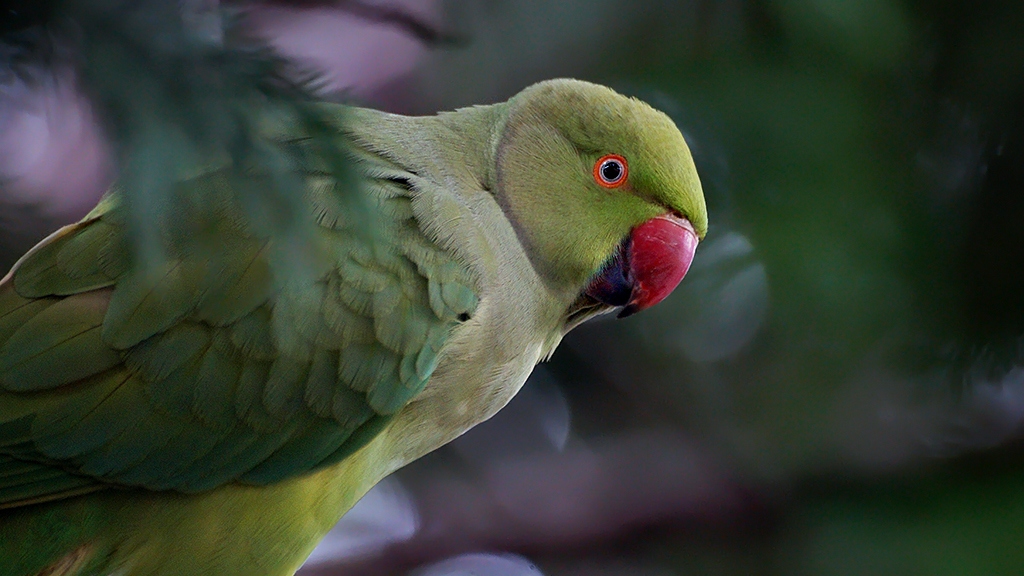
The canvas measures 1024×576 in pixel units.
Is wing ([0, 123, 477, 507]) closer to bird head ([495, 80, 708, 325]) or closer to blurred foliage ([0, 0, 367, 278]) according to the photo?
bird head ([495, 80, 708, 325])

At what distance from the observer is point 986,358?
224 cm

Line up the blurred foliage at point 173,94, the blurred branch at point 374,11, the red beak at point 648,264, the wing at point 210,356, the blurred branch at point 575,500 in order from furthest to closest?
the blurred branch at point 575,500 → the blurred branch at point 374,11 → the red beak at point 648,264 → the wing at point 210,356 → the blurred foliage at point 173,94

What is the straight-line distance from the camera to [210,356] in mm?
1236

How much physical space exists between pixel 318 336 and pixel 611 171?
0.56 m

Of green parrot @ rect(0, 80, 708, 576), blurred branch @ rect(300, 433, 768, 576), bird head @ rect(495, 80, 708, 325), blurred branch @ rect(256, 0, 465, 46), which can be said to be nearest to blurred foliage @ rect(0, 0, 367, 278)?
green parrot @ rect(0, 80, 708, 576)

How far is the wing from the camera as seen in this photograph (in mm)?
1184

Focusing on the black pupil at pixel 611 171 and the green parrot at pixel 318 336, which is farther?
the black pupil at pixel 611 171

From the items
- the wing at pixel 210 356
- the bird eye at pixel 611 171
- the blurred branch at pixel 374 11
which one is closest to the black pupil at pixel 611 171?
the bird eye at pixel 611 171

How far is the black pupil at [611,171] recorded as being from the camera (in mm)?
1480

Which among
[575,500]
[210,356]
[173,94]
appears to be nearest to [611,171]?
[210,356]

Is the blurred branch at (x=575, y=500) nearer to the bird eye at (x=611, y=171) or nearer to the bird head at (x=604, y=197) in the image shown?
the bird head at (x=604, y=197)

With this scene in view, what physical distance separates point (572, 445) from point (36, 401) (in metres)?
1.81

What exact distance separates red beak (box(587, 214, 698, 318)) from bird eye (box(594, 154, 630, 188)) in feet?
0.28

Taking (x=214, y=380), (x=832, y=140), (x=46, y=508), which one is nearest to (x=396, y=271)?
(x=214, y=380)
